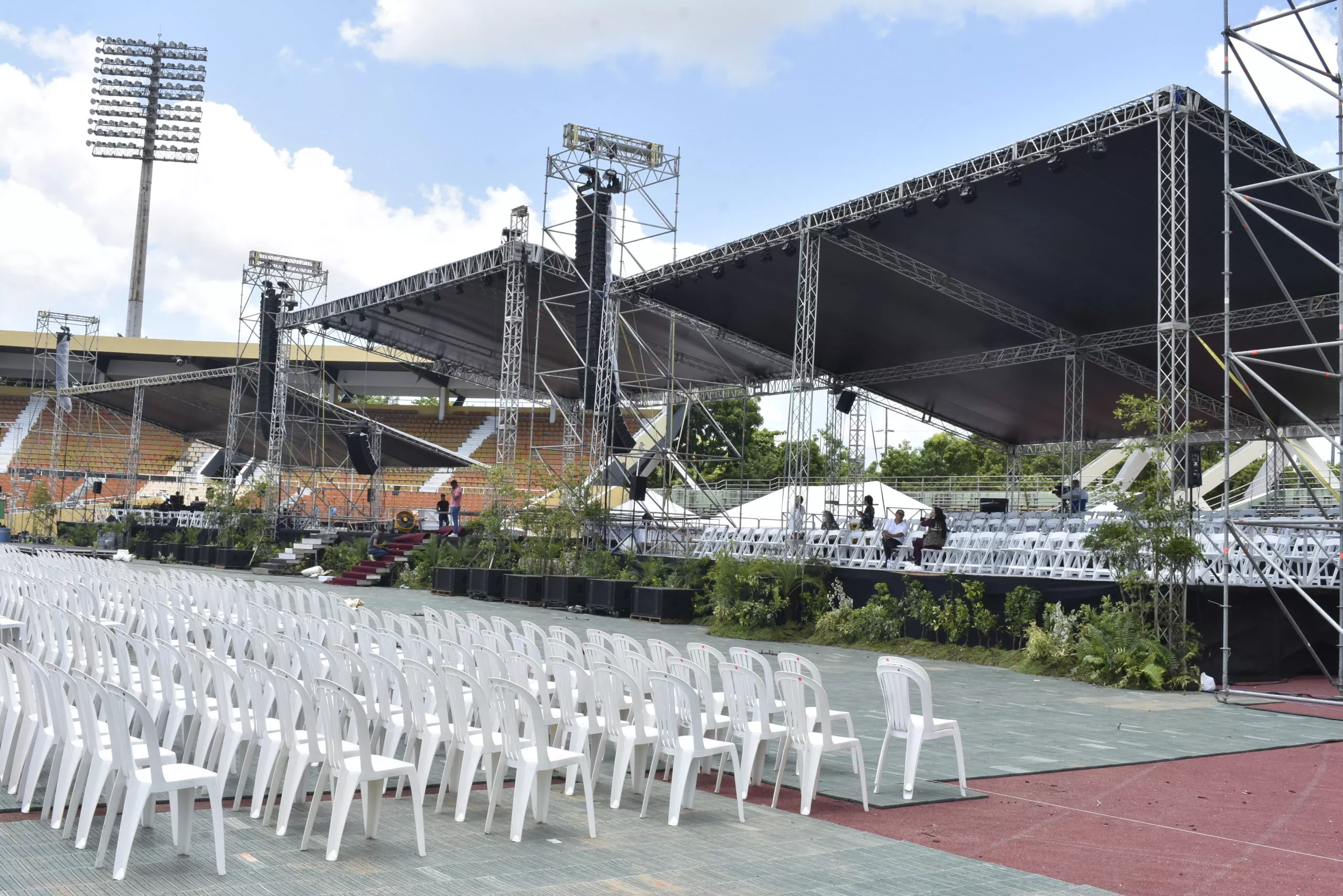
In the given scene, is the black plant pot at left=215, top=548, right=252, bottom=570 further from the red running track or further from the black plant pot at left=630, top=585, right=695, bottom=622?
the red running track

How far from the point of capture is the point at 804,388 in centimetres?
1658

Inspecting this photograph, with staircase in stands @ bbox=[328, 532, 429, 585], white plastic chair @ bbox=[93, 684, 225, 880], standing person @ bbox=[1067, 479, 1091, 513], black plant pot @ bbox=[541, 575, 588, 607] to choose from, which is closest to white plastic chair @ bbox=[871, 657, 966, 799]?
white plastic chair @ bbox=[93, 684, 225, 880]

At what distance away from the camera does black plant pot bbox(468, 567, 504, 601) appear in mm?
20594

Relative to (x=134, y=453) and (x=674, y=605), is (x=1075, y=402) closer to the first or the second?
(x=674, y=605)

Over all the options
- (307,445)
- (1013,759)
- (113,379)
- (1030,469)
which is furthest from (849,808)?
(113,379)

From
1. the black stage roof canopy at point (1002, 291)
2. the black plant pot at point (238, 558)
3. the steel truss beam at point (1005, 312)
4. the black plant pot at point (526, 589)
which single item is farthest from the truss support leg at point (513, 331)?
the black plant pot at point (238, 558)

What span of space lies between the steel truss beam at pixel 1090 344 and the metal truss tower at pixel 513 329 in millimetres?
8377

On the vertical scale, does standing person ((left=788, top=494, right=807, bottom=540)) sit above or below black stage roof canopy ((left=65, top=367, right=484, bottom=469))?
below

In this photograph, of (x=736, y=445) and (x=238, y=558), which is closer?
(x=238, y=558)

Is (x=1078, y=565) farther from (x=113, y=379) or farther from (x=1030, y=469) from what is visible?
(x=113, y=379)

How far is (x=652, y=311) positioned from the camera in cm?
2370

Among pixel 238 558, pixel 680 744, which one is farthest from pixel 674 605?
pixel 238 558

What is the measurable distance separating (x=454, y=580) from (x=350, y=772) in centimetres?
1703

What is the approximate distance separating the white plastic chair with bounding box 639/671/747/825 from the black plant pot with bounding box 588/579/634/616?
12277mm
